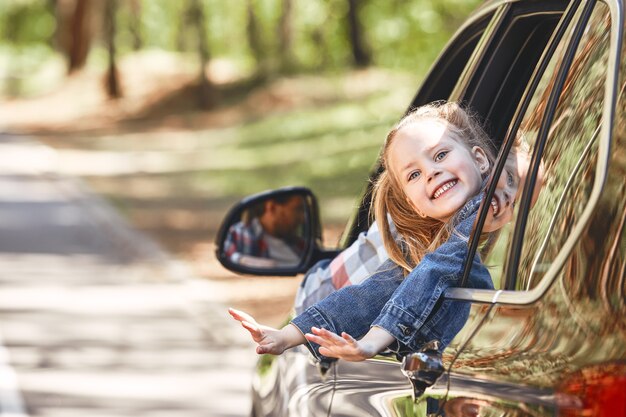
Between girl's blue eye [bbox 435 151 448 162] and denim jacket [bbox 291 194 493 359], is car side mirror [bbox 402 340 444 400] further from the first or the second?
girl's blue eye [bbox 435 151 448 162]

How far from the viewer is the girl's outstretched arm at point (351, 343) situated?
230cm

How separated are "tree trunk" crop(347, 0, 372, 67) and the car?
3448cm

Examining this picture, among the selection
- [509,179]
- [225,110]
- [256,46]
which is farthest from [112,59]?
[509,179]

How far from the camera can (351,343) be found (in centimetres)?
230

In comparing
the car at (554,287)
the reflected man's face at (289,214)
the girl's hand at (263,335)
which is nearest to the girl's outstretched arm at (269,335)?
the girl's hand at (263,335)

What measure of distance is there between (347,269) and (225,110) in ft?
112

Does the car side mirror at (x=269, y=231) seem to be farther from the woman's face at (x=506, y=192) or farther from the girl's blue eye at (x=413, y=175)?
the woman's face at (x=506, y=192)

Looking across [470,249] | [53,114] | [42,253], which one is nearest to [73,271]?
[42,253]

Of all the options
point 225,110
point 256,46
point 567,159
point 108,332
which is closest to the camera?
point 567,159

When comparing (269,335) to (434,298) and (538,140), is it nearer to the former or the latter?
(434,298)

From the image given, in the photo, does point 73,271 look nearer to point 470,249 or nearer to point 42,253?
point 42,253

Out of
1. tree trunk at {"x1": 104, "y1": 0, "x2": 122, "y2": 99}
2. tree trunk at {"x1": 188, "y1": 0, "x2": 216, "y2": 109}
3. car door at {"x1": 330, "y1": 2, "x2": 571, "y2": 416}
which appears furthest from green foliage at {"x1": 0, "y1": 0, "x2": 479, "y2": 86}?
car door at {"x1": 330, "y1": 2, "x2": 571, "y2": 416}

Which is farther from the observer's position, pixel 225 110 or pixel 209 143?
pixel 225 110

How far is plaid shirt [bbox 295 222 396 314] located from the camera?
10.8 feet
